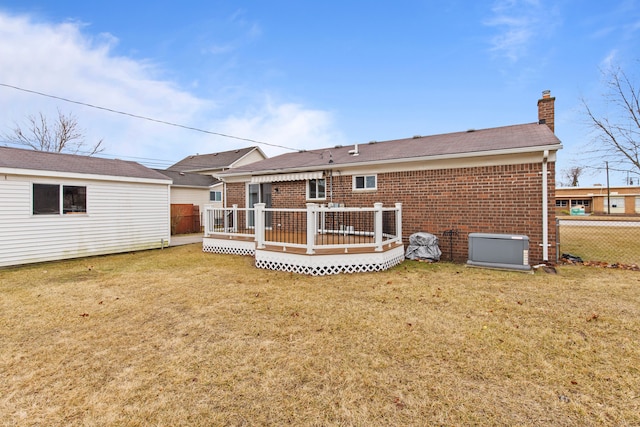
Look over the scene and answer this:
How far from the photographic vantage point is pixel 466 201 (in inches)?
344

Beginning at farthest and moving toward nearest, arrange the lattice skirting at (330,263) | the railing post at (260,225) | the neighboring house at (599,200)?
1. the neighboring house at (599,200)
2. the railing post at (260,225)
3. the lattice skirting at (330,263)

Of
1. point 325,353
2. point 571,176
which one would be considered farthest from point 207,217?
point 571,176

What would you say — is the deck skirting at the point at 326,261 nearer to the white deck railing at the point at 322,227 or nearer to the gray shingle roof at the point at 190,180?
Answer: the white deck railing at the point at 322,227

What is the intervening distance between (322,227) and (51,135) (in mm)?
27826

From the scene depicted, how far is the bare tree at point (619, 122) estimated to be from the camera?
13023 mm

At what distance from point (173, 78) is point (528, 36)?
16.2 meters

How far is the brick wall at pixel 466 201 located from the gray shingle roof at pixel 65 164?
29.9 feet

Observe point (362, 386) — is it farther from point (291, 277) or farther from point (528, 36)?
point (528, 36)

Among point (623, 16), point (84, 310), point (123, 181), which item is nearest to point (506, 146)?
point (623, 16)

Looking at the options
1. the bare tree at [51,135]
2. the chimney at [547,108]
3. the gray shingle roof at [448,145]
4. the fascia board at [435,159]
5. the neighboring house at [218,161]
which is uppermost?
the bare tree at [51,135]

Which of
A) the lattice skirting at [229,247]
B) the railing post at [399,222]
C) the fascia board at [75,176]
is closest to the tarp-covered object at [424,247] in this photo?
the railing post at [399,222]

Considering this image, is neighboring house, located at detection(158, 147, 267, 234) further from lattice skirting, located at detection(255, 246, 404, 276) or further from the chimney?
the chimney

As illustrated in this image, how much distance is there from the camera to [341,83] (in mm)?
16578

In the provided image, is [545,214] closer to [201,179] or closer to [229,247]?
[229,247]
